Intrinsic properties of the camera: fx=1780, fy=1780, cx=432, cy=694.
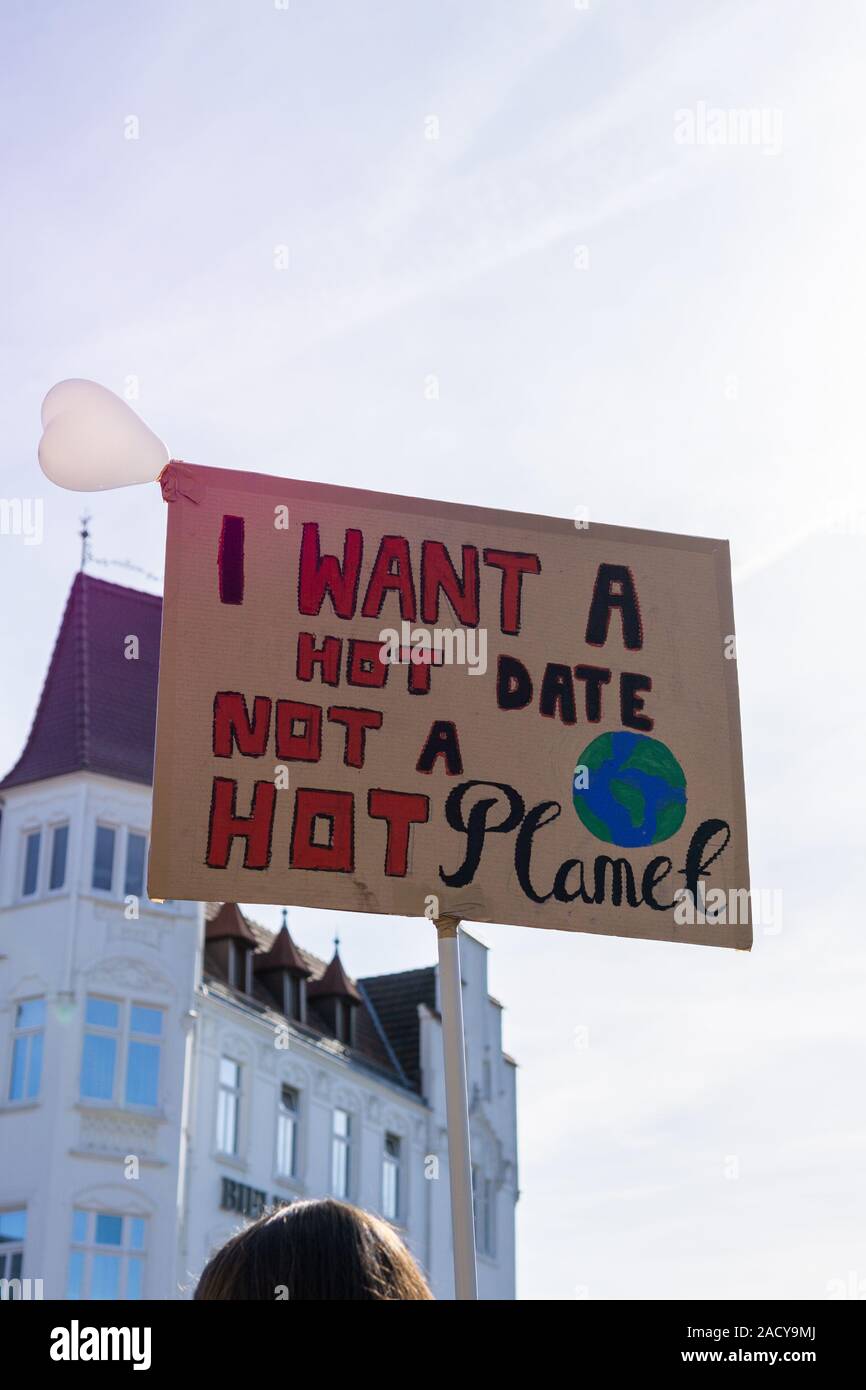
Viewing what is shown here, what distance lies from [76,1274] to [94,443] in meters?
22.5

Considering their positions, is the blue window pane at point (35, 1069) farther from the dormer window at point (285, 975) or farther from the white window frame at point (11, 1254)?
the dormer window at point (285, 975)

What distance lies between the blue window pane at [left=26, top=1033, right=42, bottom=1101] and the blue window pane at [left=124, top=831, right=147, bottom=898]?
2.82 meters

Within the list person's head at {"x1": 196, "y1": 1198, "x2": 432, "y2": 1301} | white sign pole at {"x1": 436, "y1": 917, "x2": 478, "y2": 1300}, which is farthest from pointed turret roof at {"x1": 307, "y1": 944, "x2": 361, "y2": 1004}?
person's head at {"x1": 196, "y1": 1198, "x2": 432, "y2": 1301}

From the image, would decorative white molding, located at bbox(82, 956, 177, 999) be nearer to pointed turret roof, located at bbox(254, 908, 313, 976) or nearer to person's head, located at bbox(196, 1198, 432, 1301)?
pointed turret roof, located at bbox(254, 908, 313, 976)

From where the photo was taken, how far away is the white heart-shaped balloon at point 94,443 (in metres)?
5.00

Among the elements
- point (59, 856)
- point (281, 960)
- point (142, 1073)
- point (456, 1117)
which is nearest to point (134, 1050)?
point (142, 1073)

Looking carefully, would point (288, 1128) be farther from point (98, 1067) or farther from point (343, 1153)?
point (98, 1067)

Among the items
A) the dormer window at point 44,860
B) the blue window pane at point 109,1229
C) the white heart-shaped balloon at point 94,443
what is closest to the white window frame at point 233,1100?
the blue window pane at point 109,1229

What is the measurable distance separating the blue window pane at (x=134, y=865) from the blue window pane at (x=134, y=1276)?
5.66m

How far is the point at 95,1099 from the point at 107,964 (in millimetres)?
2100

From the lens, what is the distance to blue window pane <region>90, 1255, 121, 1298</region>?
25.3 metres

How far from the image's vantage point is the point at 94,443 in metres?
5.00

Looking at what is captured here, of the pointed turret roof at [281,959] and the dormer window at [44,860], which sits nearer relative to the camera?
the dormer window at [44,860]

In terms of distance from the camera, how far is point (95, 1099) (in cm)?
2650
